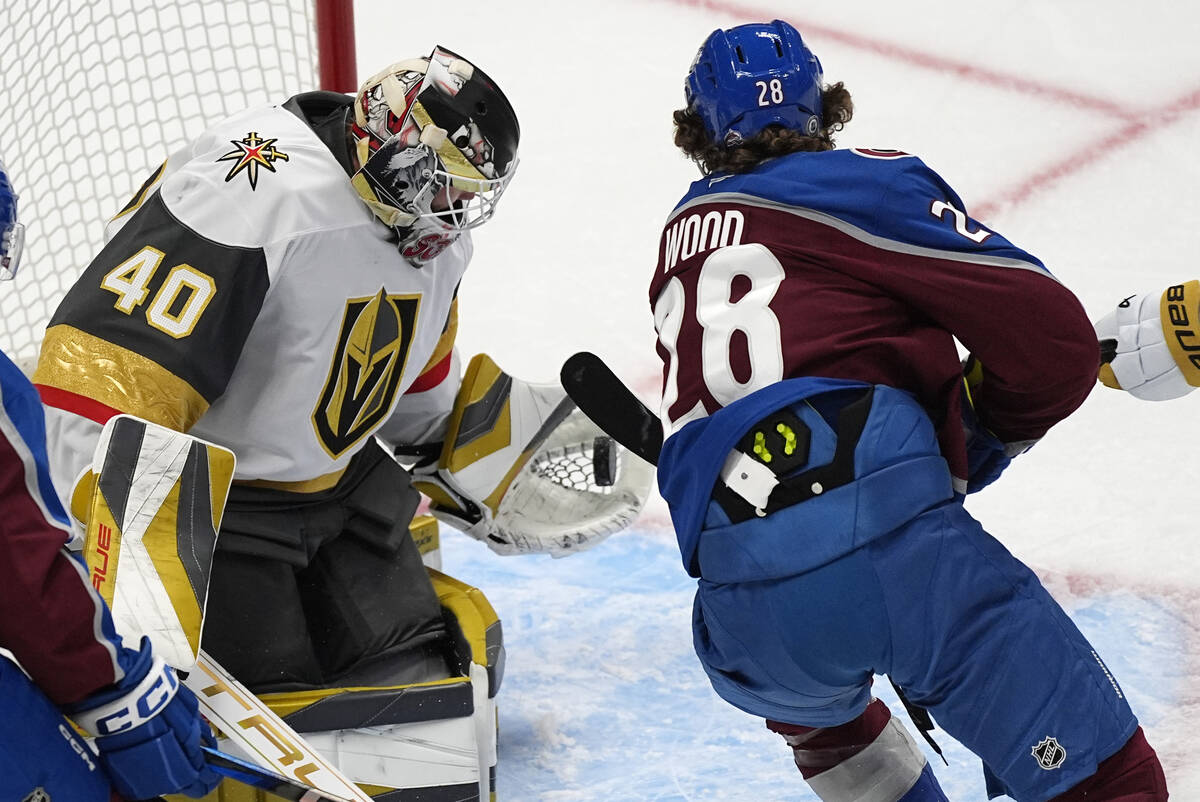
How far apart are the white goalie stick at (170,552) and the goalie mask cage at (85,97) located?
48.5 inches

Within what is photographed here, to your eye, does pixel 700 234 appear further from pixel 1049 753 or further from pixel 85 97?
pixel 85 97

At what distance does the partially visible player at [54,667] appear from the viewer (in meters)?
1.26

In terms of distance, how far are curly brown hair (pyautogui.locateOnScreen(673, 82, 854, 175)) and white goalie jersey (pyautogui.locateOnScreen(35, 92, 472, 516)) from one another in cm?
47

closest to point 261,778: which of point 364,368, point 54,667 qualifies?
point 54,667

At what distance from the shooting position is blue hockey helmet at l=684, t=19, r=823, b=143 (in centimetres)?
170

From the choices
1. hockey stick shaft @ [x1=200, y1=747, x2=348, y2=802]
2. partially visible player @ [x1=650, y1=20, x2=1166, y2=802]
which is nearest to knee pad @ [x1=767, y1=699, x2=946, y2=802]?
partially visible player @ [x1=650, y1=20, x2=1166, y2=802]

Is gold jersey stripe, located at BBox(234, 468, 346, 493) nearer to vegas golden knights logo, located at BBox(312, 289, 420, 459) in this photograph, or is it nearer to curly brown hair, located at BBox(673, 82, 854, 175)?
vegas golden knights logo, located at BBox(312, 289, 420, 459)

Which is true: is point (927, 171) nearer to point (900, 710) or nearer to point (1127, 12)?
point (900, 710)

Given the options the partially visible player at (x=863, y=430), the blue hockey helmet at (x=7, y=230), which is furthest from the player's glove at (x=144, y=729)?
the partially visible player at (x=863, y=430)

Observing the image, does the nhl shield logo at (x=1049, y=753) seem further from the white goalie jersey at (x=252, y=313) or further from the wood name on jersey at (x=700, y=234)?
the white goalie jersey at (x=252, y=313)

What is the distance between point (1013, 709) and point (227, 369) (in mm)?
1029

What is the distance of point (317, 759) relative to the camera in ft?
5.65

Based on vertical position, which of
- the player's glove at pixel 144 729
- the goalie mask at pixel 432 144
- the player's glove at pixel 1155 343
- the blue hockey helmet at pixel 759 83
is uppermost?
the blue hockey helmet at pixel 759 83

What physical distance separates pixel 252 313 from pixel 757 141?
0.67 m
